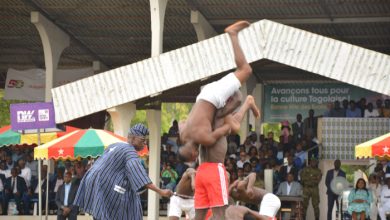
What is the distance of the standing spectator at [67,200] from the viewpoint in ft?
76.0

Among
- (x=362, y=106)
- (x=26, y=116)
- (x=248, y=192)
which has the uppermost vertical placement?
(x=362, y=106)

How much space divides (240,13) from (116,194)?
19114mm

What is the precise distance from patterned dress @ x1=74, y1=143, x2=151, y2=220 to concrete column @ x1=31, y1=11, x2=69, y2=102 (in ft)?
64.9

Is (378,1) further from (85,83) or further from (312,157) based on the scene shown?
(85,83)

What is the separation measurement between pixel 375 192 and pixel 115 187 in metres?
15.4

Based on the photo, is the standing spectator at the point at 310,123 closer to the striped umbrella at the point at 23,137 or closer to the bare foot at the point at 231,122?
the striped umbrella at the point at 23,137

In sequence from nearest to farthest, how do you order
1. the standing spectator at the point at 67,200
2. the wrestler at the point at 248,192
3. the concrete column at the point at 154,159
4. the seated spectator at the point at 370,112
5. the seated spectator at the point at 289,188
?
the wrestler at the point at 248,192
the standing spectator at the point at 67,200
the concrete column at the point at 154,159
the seated spectator at the point at 289,188
the seated spectator at the point at 370,112

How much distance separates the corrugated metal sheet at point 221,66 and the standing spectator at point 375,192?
3.88 meters

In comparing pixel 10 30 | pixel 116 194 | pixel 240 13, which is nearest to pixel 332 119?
pixel 240 13

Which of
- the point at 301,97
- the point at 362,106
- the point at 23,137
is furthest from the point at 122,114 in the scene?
the point at 301,97

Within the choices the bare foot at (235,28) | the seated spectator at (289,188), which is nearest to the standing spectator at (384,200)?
the seated spectator at (289,188)

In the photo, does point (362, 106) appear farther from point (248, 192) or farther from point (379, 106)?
point (248, 192)

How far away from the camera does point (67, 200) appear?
23.7 meters

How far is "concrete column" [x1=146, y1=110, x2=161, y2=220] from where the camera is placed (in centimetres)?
2581
